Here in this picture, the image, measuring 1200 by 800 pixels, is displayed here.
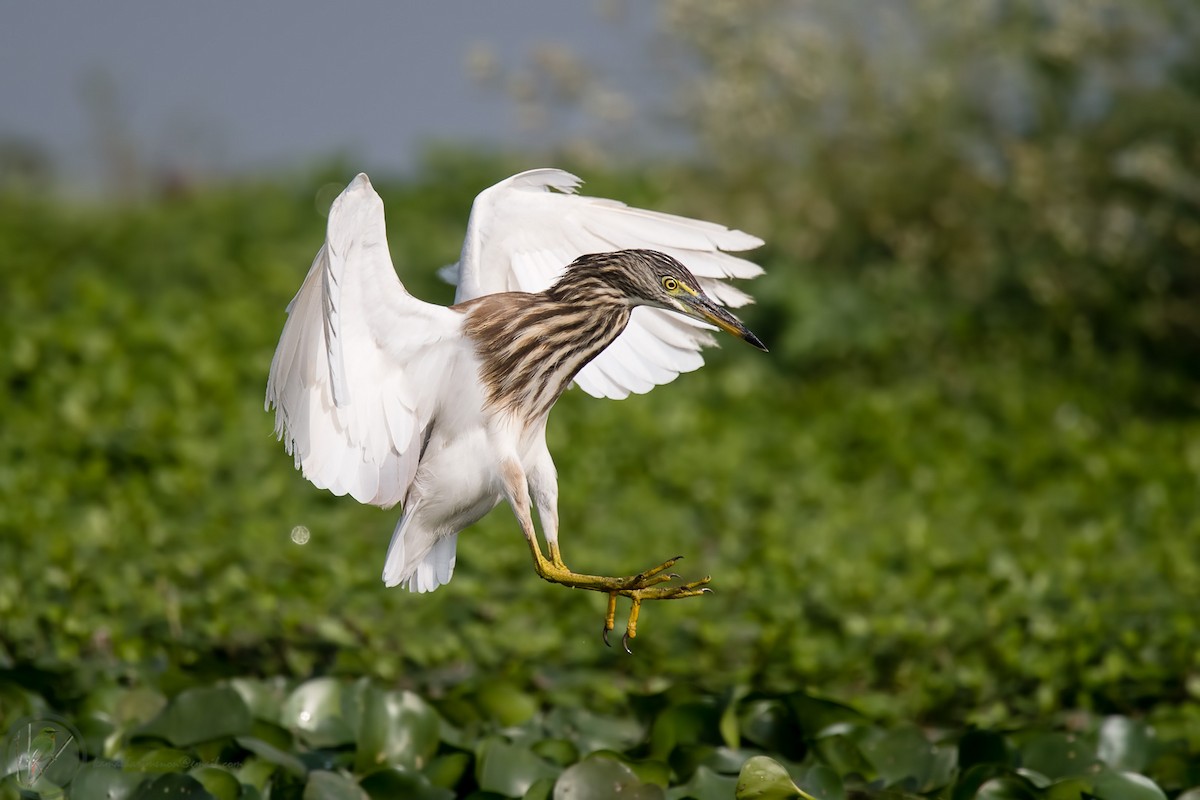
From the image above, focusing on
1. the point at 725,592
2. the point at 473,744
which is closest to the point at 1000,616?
the point at 725,592

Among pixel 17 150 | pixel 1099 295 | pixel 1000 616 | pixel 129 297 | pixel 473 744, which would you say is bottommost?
pixel 473 744

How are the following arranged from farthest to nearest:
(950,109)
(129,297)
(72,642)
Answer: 1. (950,109)
2. (129,297)
3. (72,642)

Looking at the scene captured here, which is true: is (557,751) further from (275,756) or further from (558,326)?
(558,326)

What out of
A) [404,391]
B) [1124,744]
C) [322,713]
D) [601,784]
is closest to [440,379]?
[404,391]

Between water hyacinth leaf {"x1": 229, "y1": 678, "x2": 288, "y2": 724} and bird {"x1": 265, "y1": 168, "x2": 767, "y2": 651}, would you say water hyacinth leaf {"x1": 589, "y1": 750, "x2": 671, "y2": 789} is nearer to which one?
water hyacinth leaf {"x1": 229, "y1": 678, "x2": 288, "y2": 724}

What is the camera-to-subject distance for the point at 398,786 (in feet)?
9.65

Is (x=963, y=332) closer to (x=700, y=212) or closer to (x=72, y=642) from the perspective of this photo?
(x=700, y=212)

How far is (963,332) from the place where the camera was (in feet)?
26.3

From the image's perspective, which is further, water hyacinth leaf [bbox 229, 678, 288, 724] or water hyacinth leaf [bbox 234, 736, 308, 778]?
water hyacinth leaf [bbox 229, 678, 288, 724]

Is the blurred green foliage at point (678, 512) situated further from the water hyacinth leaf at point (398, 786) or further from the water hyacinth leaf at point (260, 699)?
the water hyacinth leaf at point (398, 786)

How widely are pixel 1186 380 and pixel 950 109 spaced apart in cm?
210

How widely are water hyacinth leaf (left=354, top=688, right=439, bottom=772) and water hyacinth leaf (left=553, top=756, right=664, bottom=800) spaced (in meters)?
0.50

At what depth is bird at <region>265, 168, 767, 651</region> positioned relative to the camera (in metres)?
1.92

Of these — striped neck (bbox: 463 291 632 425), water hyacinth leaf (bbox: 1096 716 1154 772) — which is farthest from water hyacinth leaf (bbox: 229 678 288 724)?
water hyacinth leaf (bbox: 1096 716 1154 772)
